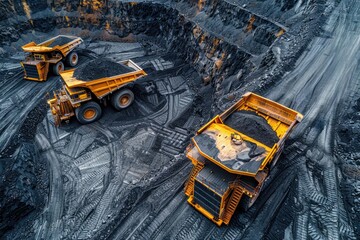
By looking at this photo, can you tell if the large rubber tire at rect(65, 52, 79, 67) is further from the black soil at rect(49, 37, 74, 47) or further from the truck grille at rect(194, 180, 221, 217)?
the truck grille at rect(194, 180, 221, 217)

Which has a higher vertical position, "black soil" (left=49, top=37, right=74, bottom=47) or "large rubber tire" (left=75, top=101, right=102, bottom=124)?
"black soil" (left=49, top=37, right=74, bottom=47)

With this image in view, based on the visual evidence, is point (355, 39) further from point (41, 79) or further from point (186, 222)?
point (41, 79)

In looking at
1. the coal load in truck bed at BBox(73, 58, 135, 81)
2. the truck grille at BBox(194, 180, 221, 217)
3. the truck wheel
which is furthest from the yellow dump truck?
the truck wheel

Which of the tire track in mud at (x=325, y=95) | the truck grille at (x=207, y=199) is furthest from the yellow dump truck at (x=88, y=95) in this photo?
the truck grille at (x=207, y=199)

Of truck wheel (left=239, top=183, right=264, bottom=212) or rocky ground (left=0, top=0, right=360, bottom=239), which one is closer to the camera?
truck wheel (left=239, top=183, right=264, bottom=212)

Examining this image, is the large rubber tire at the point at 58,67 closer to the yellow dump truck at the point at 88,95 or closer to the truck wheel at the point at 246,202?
the yellow dump truck at the point at 88,95

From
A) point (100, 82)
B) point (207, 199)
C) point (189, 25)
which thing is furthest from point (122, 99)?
point (207, 199)
